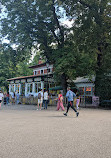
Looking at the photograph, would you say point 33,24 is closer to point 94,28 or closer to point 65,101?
point 94,28

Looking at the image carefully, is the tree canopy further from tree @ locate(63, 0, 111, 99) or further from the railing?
the railing

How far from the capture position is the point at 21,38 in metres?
22.1

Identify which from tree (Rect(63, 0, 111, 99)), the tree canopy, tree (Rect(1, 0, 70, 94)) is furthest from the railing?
tree (Rect(1, 0, 70, 94))

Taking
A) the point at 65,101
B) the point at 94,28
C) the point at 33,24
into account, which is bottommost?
the point at 65,101

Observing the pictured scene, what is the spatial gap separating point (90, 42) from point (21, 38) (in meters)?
7.54

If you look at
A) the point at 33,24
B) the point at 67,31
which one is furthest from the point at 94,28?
the point at 33,24

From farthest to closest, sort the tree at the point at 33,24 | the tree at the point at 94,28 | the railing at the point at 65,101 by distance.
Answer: the railing at the point at 65,101
the tree at the point at 94,28
the tree at the point at 33,24

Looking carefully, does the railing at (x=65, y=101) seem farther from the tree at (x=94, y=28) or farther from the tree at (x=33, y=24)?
the tree at (x=33, y=24)

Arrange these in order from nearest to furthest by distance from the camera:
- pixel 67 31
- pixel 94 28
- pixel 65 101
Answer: pixel 94 28 → pixel 65 101 → pixel 67 31

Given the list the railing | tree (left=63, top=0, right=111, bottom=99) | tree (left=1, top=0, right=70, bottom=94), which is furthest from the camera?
the railing

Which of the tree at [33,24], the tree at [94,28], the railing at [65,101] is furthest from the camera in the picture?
the railing at [65,101]

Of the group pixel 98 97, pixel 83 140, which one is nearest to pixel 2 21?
pixel 98 97

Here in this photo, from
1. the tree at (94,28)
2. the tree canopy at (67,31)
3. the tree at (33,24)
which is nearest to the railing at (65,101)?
the tree at (94,28)

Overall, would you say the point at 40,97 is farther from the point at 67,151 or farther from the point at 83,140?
→ the point at 67,151
